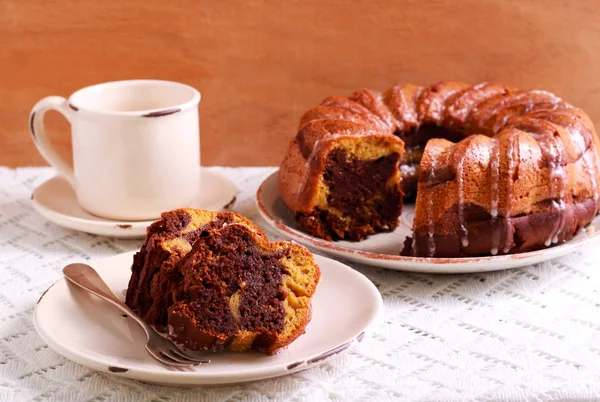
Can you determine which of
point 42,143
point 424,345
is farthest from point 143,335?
point 42,143

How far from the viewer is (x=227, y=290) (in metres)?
1.37

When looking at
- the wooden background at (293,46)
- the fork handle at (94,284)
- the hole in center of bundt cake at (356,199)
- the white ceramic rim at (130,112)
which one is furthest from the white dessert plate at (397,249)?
the wooden background at (293,46)

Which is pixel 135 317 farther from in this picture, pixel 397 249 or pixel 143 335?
pixel 397 249

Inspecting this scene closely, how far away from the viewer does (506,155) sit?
178cm

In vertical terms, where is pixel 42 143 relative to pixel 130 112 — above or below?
below

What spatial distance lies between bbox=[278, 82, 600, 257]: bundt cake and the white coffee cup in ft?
0.81

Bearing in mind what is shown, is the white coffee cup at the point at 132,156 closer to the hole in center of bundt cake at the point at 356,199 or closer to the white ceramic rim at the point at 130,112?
the white ceramic rim at the point at 130,112

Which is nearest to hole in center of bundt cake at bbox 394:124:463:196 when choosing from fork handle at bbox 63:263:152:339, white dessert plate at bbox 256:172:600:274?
white dessert plate at bbox 256:172:600:274

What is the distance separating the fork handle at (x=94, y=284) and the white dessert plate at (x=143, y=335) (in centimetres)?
2

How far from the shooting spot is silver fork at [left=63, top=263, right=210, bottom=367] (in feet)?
4.31

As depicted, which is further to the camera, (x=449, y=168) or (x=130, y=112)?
(x=130, y=112)

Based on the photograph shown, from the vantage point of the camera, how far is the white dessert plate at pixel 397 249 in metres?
1.67

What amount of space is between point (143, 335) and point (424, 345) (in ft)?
1.60

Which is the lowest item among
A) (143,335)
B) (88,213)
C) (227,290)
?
(88,213)
